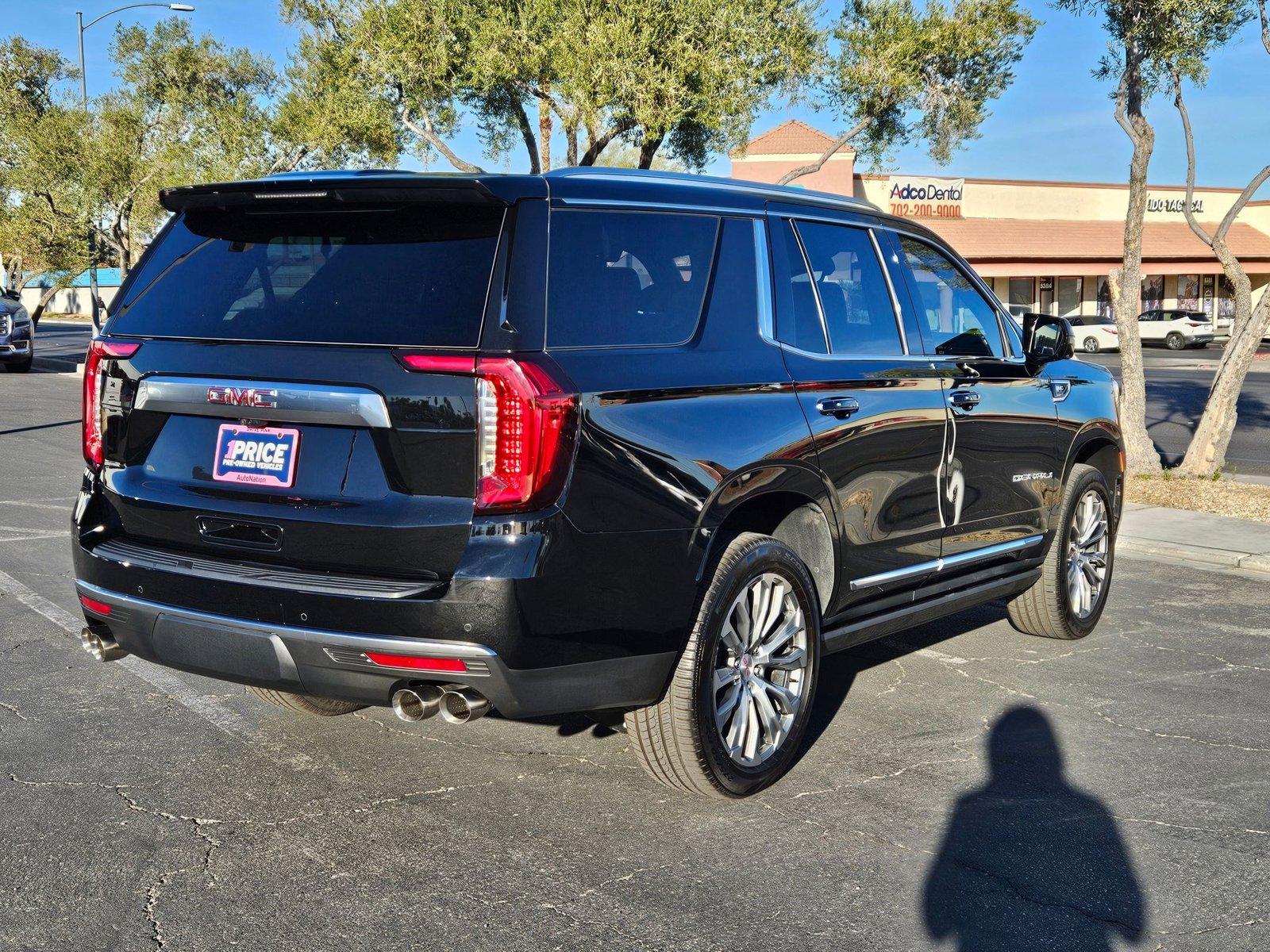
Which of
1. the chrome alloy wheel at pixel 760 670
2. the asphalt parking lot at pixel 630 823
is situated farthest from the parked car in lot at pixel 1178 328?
the chrome alloy wheel at pixel 760 670

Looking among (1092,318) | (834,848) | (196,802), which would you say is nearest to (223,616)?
(196,802)

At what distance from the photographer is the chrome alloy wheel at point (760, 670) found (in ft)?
14.5

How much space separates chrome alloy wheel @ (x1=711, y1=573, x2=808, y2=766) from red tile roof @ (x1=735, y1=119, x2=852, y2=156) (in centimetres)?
4236

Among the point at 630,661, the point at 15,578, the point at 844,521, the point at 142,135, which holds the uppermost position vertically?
the point at 142,135

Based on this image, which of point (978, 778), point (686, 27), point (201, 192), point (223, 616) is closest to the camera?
point (223, 616)

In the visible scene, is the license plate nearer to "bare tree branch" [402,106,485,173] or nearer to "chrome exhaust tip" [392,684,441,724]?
"chrome exhaust tip" [392,684,441,724]

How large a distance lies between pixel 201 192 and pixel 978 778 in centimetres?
329

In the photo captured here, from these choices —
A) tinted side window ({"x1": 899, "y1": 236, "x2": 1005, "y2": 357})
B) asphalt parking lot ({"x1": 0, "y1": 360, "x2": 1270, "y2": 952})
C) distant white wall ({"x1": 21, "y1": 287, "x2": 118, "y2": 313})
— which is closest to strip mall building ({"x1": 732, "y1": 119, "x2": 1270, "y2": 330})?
tinted side window ({"x1": 899, "y1": 236, "x2": 1005, "y2": 357})

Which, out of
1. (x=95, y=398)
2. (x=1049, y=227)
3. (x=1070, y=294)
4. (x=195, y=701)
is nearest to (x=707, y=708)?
(x=95, y=398)

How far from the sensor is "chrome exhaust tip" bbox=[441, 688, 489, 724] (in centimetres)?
384

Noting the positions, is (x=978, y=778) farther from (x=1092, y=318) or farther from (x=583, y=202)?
(x=1092, y=318)

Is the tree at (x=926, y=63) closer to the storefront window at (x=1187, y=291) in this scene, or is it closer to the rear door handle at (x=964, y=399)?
the rear door handle at (x=964, y=399)

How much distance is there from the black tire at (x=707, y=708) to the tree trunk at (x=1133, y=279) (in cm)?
893

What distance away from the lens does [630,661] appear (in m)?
3.99
